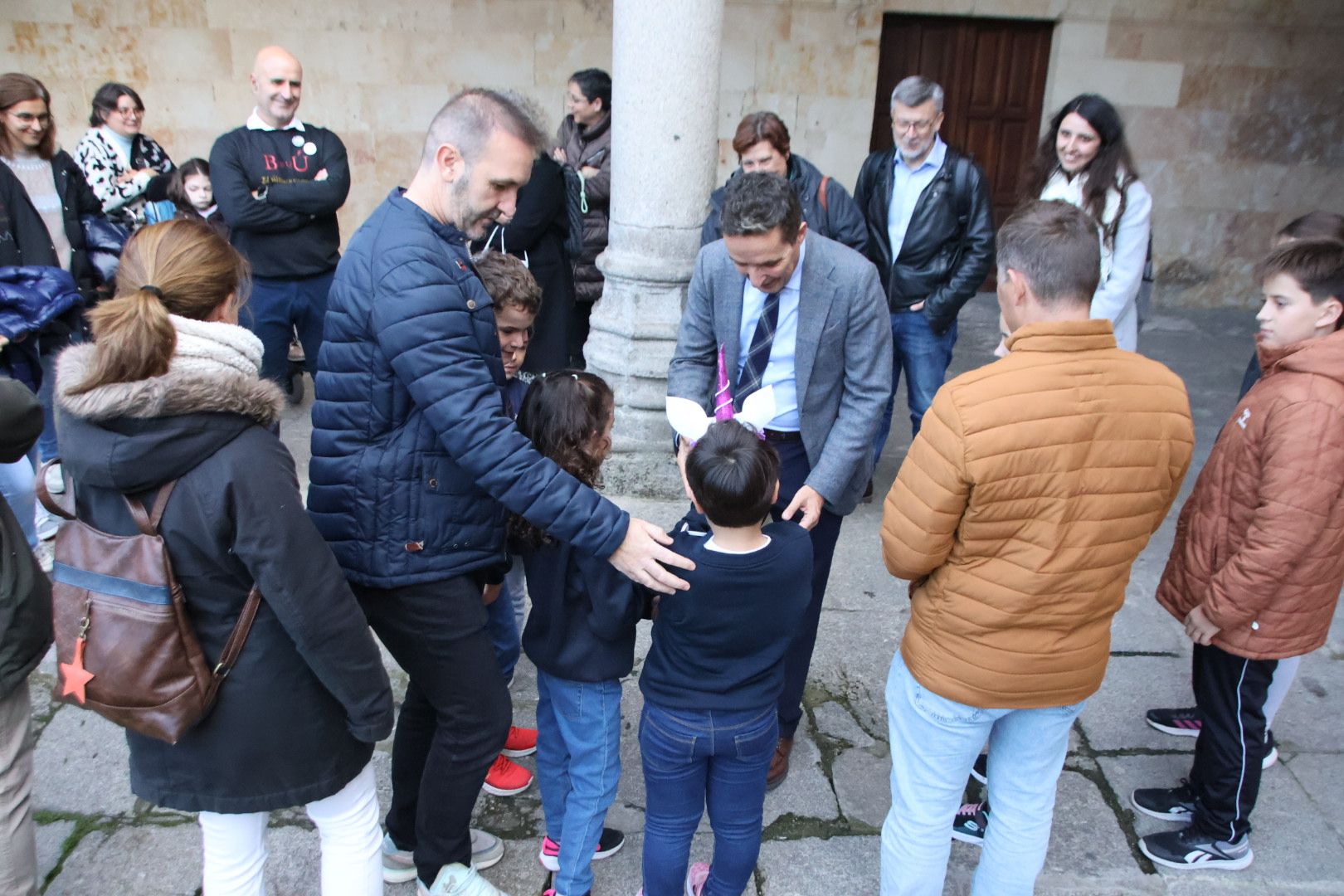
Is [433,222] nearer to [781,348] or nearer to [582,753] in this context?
[781,348]

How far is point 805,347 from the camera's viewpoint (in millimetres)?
2660

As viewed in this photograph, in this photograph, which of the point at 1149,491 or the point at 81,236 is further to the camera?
the point at 81,236

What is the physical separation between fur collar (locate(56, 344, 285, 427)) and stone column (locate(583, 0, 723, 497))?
2.92 m

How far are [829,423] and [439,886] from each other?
60.5 inches

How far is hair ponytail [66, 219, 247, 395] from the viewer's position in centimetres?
174

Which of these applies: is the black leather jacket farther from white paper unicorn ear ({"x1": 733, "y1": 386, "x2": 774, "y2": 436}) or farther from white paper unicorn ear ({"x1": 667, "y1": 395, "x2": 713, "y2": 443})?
white paper unicorn ear ({"x1": 667, "y1": 395, "x2": 713, "y2": 443})

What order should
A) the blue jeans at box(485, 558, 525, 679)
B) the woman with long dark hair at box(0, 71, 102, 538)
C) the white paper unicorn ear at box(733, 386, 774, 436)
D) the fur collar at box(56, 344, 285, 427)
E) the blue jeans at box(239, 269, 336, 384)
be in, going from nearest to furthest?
the fur collar at box(56, 344, 285, 427) → the white paper unicorn ear at box(733, 386, 774, 436) → the blue jeans at box(485, 558, 525, 679) → the woman with long dark hair at box(0, 71, 102, 538) → the blue jeans at box(239, 269, 336, 384)

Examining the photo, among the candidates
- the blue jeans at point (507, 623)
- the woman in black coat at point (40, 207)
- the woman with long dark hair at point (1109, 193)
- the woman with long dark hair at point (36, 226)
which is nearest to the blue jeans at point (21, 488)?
the woman with long dark hair at point (36, 226)

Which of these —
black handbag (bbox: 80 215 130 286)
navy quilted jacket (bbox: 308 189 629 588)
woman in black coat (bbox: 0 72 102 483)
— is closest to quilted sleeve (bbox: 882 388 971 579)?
navy quilted jacket (bbox: 308 189 629 588)

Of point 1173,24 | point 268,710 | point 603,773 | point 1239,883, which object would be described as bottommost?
point 1239,883

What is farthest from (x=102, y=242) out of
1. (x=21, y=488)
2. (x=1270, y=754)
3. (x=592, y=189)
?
(x=1270, y=754)

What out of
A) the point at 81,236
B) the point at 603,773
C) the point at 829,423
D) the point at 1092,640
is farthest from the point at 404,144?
the point at 1092,640

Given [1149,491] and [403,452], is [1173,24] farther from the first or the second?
[403,452]

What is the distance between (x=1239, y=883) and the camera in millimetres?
2691
